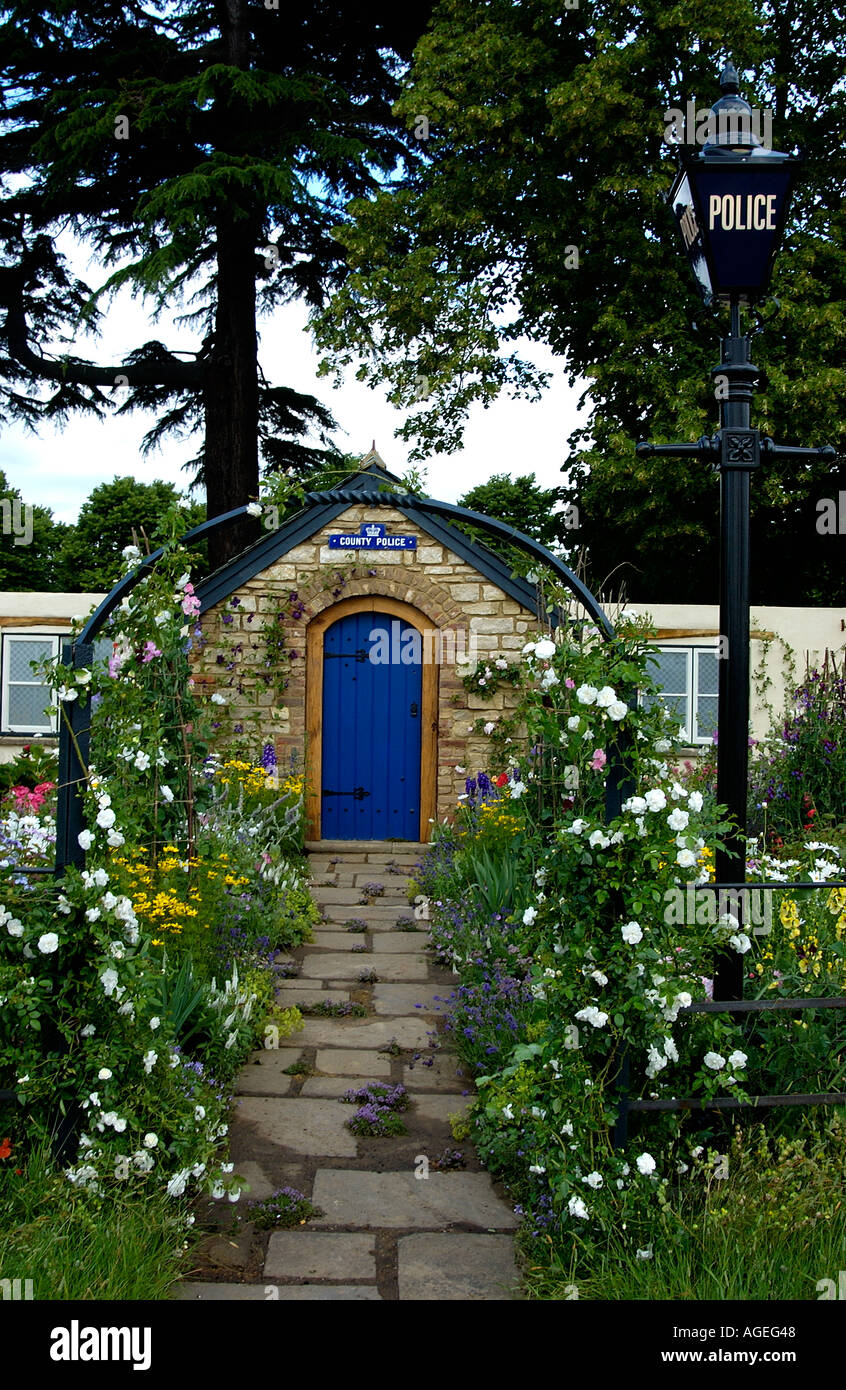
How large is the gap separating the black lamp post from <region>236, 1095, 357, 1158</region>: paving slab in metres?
1.53

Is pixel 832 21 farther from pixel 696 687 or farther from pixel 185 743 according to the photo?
pixel 185 743

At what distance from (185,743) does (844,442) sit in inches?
419

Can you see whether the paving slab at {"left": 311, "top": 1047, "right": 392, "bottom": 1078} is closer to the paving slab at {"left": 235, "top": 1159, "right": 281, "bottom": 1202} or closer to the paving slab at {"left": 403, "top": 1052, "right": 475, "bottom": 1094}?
the paving slab at {"left": 403, "top": 1052, "right": 475, "bottom": 1094}

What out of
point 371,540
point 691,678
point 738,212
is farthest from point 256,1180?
point 691,678

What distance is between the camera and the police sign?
338cm

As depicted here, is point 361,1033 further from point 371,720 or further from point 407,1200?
point 371,720

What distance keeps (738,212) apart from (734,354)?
1.51 ft

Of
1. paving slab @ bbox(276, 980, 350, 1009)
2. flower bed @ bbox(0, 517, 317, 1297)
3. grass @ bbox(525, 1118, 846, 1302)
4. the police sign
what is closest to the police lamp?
the police sign

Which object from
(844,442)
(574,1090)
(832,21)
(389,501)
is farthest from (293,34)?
(574,1090)

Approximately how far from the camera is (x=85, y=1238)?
2781mm

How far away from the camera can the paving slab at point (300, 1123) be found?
12.5 feet

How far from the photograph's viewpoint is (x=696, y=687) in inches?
430

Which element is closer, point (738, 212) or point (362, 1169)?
point (738, 212)

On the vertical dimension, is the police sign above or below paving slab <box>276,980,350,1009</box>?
above
